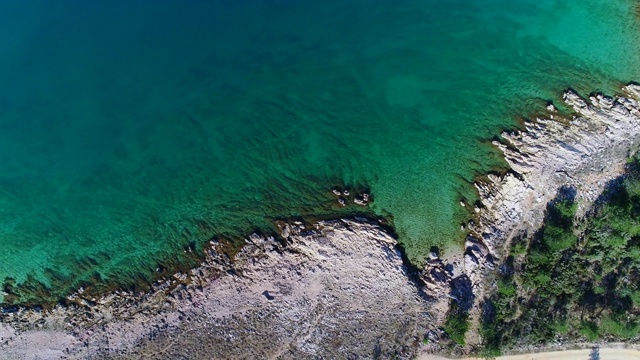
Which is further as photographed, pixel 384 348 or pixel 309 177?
pixel 309 177

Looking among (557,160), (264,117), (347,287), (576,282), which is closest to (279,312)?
(347,287)

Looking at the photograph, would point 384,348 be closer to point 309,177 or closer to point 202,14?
point 309,177

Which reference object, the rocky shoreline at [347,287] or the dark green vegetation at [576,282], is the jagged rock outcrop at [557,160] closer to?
the rocky shoreline at [347,287]

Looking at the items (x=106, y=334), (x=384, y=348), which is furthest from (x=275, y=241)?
(x=106, y=334)

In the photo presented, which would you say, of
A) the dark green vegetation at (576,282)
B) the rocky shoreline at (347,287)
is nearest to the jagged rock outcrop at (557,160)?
the rocky shoreline at (347,287)

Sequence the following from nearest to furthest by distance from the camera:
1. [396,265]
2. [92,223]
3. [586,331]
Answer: [586,331] → [396,265] → [92,223]

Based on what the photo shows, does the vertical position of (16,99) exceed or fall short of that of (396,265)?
it exceeds it

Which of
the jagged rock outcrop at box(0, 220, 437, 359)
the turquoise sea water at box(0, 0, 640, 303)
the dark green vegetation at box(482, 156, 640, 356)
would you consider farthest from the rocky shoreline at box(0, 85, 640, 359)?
the turquoise sea water at box(0, 0, 640, 303)
